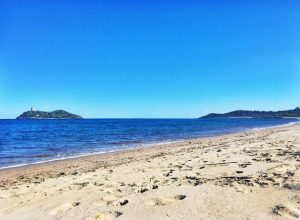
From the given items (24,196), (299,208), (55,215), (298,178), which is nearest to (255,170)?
(298,178)

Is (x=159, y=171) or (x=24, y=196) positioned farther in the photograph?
(x=159, y=171)

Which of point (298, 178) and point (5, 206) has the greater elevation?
point (298, 178)

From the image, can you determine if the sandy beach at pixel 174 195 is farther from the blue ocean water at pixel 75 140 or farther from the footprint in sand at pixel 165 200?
the blue ocean water at pixel 75 140

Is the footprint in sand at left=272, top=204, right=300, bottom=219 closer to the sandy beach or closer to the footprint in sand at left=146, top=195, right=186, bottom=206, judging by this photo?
the sandy beach

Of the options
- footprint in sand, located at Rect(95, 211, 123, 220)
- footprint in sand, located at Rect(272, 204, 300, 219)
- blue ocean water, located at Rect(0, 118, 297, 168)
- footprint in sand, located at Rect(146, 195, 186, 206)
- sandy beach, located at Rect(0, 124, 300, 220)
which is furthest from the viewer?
blue ocean water, located at Rect(0, 118, 297, 168)

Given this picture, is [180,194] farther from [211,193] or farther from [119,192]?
[119,192]

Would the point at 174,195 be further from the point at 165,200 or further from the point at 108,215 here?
the point at 108,215

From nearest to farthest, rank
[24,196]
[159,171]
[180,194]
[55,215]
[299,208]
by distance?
[299,208] < [55,215] < [180,194] < [24,196] < [159,171]

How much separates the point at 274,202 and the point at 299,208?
39cm

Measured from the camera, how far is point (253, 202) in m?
4.98

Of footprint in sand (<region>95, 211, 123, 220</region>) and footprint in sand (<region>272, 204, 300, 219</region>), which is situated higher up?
footprint in sand (<region>272, 204, 300, 219</region>)

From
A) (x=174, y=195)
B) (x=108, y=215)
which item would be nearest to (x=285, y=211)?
(x=174, y=195)

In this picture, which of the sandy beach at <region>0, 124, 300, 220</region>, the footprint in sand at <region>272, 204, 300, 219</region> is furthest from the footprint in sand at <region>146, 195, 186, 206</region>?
the footprint in sand at <region>272, 204, 300, 219</region>

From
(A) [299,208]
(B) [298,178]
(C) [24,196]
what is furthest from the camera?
(C) [24,196]
